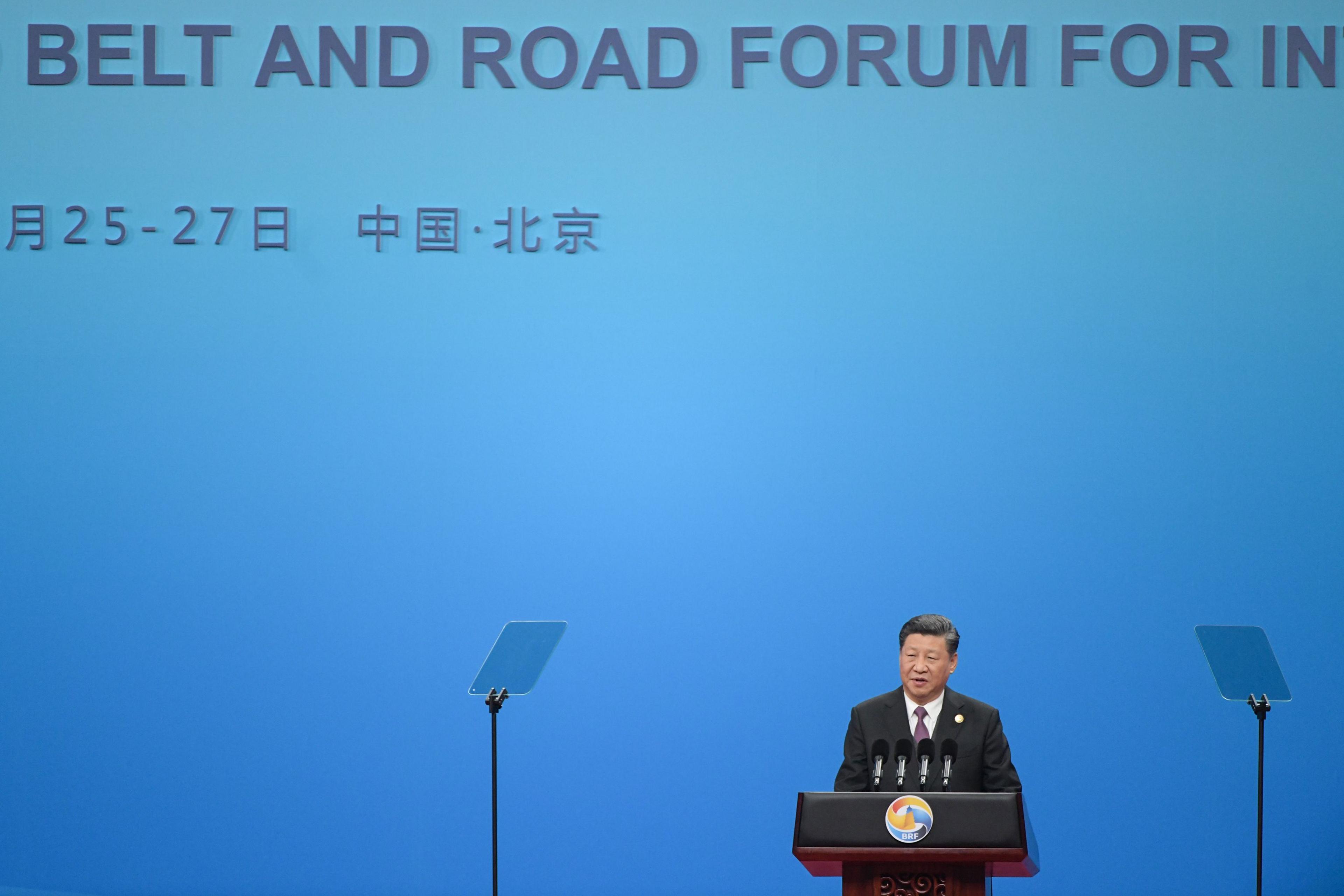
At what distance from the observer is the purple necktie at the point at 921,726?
347 centimetres

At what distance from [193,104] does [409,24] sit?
0.81 meters

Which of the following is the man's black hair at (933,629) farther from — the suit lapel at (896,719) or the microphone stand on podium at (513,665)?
the microphone stand on podium at (513,665)

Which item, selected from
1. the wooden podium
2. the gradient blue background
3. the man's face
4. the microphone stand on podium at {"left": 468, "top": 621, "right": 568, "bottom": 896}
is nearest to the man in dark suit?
Answer: the man's face

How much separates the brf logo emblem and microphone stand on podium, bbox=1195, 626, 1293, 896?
1.07 m

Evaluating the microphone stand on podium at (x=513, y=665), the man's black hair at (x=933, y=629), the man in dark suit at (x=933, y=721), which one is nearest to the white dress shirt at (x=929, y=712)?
the man in dark suit at (x=933, y=721)

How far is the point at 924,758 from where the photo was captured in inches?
124

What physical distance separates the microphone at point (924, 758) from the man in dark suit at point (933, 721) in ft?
0.62

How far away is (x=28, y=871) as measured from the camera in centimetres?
471

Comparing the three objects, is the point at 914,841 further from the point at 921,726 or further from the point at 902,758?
the point at 921,726

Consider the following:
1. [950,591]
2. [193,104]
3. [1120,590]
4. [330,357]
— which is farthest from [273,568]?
[1120,590]

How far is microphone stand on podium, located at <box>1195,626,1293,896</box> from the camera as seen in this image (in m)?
3.45

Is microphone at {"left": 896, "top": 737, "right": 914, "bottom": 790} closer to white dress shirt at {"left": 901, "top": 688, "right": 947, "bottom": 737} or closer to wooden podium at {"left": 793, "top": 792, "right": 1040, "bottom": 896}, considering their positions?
white dress shirt at {"left": 901, "top": 688, "right": 947, "bottom": 737}

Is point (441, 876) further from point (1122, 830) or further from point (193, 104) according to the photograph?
point (193, 104)

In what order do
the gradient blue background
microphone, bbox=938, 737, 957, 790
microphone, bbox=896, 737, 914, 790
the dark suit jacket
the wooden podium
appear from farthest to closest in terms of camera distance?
1. the gradient blue background
2. the dark suit jacket
3. microphone, bbox=896, 737, 914, 790
4. microphone, bbox=938, 737, 957, 790
5. the wooden podium
